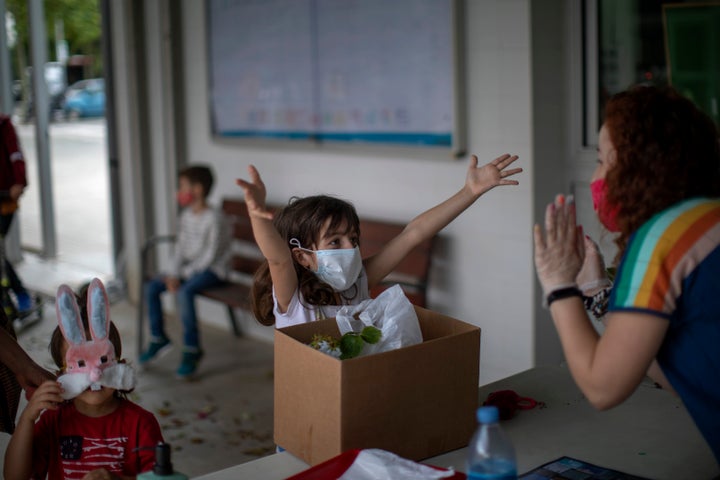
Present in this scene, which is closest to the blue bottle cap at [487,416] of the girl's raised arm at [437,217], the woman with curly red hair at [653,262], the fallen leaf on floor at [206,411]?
the woman with curly red hair at [653,262]

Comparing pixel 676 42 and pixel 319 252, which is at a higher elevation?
pixel 676 42

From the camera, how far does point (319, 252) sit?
2.38 m

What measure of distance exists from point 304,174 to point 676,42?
7.14ft

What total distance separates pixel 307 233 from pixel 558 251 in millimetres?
929

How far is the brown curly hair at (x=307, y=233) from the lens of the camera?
2369mm

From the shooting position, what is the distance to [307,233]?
7.91 ft

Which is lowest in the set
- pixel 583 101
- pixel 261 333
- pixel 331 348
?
pixel 261 333

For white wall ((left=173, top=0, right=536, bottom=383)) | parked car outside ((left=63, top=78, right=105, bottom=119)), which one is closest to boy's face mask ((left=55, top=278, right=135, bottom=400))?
white wall ((left=173, top=0, right=536, bottom=383))

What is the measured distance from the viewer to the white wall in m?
3.96

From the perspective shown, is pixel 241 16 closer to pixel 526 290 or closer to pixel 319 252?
pixel 526 290

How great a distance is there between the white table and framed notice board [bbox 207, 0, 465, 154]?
2.16 m

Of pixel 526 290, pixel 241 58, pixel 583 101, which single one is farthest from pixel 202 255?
pixel 583 101

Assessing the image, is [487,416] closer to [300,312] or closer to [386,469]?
[386,469]

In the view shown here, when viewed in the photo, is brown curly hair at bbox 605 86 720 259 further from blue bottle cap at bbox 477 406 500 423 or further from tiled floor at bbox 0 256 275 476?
tiled floor at bbox 0 256 275 476
